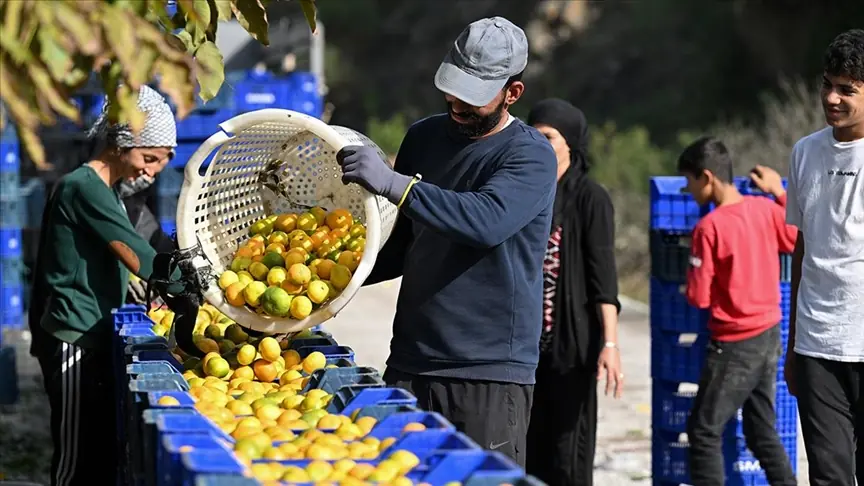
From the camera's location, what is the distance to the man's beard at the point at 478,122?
13.5ft

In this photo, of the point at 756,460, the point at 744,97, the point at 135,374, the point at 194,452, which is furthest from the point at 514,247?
the point at 744,97

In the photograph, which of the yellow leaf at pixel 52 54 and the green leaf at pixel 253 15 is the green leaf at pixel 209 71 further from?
the yellow leaf at pixel 52 54

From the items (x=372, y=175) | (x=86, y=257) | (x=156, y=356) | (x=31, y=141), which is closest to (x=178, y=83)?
(x=31, y=141)

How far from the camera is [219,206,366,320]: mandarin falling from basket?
4.22 metres

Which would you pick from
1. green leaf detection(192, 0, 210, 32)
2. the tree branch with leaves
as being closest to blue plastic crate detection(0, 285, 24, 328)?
green leaf detection(192, 0, 210, 32)

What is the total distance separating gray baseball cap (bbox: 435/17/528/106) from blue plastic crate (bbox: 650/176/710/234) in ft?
7.86

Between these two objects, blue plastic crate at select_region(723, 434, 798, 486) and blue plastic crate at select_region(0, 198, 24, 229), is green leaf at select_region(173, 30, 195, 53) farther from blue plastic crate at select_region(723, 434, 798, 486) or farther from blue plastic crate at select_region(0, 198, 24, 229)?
blue plastic crate at select_region(0, 198, 24, 229)

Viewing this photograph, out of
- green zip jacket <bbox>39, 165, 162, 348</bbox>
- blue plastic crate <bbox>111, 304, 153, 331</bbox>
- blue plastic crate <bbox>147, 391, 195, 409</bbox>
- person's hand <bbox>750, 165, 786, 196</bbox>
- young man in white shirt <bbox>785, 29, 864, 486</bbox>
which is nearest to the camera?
blue plastic crate <bbox>147, 391, 195, 409</bbox>

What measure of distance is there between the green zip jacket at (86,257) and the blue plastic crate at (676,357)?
2.49 meters

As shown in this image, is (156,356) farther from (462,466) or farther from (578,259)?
(578,259)

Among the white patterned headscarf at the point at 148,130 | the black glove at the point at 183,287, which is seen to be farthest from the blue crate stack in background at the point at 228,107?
the black glove at the point at 183,287

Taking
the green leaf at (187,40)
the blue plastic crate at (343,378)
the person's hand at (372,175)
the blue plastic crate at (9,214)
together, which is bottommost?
the blue plastic crate at (343,378)

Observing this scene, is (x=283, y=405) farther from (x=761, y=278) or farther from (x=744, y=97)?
(x=744, y=97)

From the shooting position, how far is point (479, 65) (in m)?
4.04
